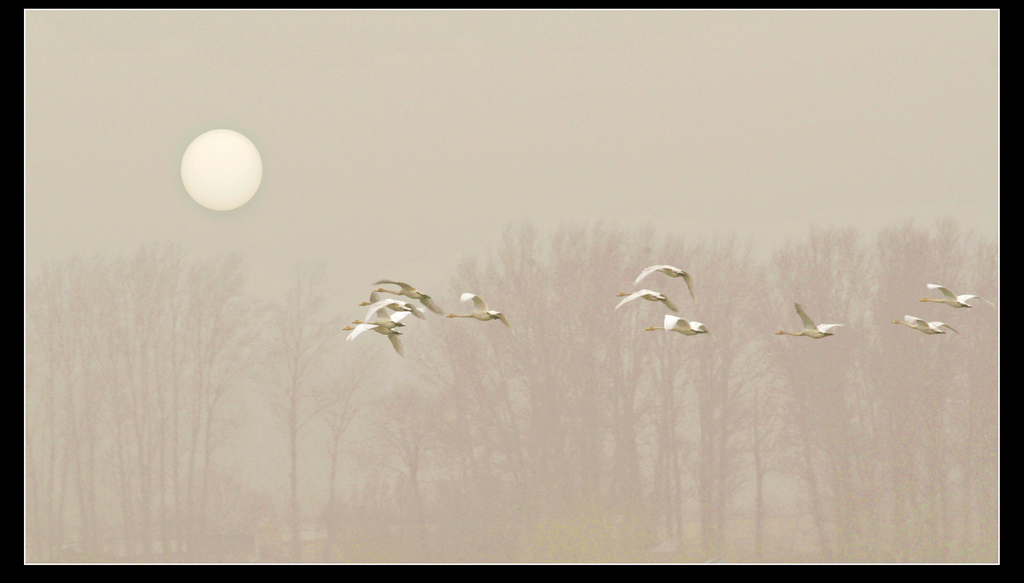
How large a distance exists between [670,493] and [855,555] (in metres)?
4.34

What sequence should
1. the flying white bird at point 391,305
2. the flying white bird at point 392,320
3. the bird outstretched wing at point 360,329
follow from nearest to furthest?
1. the bird outstretched wing at point 360,329
2. the flying white bird at point 392,320
3. the flying white bird at point 391,305

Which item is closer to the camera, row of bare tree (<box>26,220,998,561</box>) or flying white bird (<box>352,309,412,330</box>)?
flying white bird (<box>352,309,412,330</box>)

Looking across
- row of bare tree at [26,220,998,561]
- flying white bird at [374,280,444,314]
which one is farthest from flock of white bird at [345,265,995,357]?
row of bare tree at [26,220,998,561]

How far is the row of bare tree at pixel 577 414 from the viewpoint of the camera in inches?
864

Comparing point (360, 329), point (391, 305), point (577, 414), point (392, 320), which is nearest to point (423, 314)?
point (391, 305)

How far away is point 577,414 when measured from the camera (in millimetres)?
22375

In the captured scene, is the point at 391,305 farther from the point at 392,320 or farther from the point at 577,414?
the point at 577,414

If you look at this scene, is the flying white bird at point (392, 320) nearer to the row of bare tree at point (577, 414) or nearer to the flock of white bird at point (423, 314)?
the flock of white bird at point (423, 314)

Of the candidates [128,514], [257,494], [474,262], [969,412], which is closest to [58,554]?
[128,514]

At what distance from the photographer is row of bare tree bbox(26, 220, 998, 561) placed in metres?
22.0

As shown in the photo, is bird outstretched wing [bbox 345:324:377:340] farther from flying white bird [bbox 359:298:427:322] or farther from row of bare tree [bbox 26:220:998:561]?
row of bare tree [bbox 26:220:998:561]

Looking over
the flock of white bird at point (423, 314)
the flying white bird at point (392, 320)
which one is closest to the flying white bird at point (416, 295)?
the flock of white bird at point (423, 314)

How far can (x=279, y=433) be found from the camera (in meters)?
23.7

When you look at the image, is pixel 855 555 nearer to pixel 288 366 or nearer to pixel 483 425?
pixel 483 425
